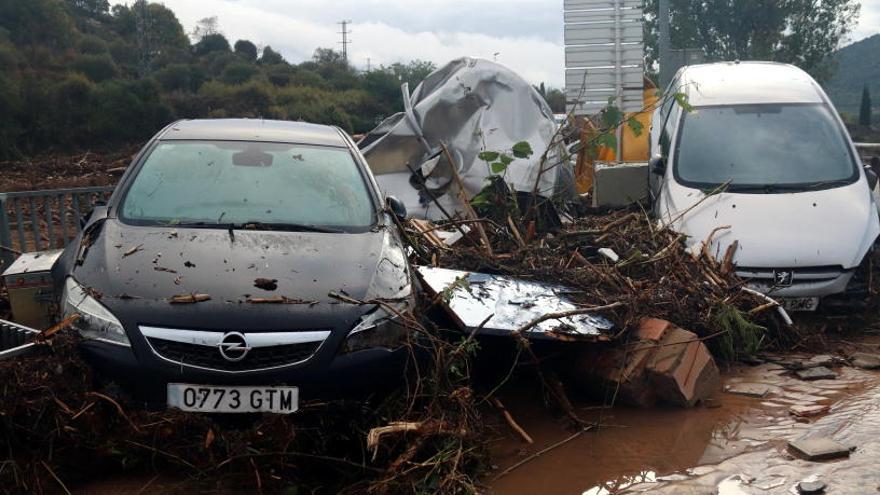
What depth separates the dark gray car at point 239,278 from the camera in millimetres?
4070

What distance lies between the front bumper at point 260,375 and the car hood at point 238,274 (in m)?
0.17

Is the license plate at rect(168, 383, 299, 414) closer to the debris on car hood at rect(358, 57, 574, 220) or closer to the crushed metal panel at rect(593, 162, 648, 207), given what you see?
the debris on car hood at rect(358, 57, 574, 220)

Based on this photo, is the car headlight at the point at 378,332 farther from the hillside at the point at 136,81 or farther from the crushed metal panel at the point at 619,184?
the hillside at the point at 136,81

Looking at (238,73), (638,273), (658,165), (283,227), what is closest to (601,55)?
(658,165)

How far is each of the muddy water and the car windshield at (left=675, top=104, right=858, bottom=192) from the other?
2.58 m

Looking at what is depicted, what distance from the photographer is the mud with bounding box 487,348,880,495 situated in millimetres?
4414

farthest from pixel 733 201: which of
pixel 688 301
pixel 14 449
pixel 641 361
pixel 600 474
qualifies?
pixel 14 449

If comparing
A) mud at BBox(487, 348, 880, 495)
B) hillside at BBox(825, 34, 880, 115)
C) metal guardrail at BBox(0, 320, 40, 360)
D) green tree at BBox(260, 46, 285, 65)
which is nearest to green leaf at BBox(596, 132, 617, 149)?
mud at BBox(487, 348, 880, 495)

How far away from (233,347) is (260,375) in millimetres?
172

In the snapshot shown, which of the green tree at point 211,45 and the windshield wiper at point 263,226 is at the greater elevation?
the green tree at point 211,45

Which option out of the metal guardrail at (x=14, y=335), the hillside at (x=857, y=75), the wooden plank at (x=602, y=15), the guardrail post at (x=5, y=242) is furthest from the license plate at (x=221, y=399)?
the hillside at (x=857, y=75)

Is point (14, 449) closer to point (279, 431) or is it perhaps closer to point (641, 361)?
point (279, 431)

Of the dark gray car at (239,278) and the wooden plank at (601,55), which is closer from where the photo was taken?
the dark gray car at (239,278)

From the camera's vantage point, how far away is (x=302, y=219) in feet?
17.4
